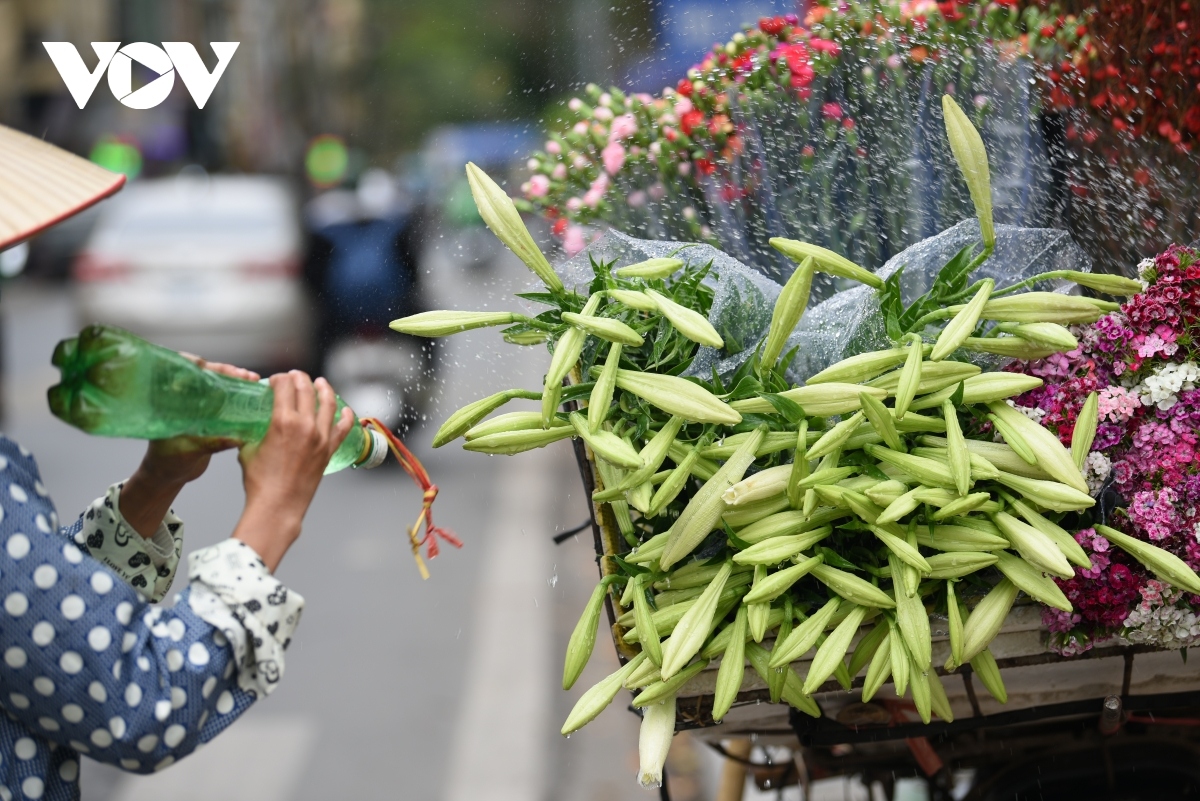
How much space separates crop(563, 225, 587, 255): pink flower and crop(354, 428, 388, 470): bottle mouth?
468mm

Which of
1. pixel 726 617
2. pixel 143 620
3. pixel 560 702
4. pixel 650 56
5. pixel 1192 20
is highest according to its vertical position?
pixel 1192 20

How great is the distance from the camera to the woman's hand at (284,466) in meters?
1.44

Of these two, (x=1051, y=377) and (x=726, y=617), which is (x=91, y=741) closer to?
(x=726, y=617)

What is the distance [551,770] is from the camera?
4102 mm

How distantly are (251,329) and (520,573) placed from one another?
4.27 metres

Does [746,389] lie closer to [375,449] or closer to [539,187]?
[375,449]

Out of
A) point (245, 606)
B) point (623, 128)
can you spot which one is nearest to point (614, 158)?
point (623, 128)

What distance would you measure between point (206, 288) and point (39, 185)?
27.2ft

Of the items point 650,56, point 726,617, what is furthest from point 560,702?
point 726,617

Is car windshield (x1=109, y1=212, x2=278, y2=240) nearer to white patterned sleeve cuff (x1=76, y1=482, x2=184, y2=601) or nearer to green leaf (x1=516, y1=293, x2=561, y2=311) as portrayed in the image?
white patterned sleeve cuff (x1=76, y1=482, x2=184, y2=601)

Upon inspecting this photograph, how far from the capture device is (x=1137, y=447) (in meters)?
1.55

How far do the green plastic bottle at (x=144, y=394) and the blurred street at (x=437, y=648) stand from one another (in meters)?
0.37

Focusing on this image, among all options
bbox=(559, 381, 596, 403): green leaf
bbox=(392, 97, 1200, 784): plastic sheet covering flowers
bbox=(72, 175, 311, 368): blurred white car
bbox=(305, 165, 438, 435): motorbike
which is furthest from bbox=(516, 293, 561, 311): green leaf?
bbox=(72, 175, 311, 368): blurred white car

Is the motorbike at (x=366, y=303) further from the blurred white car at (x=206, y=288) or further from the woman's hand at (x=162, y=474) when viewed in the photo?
the woman's hand at (x=162, y=474)
